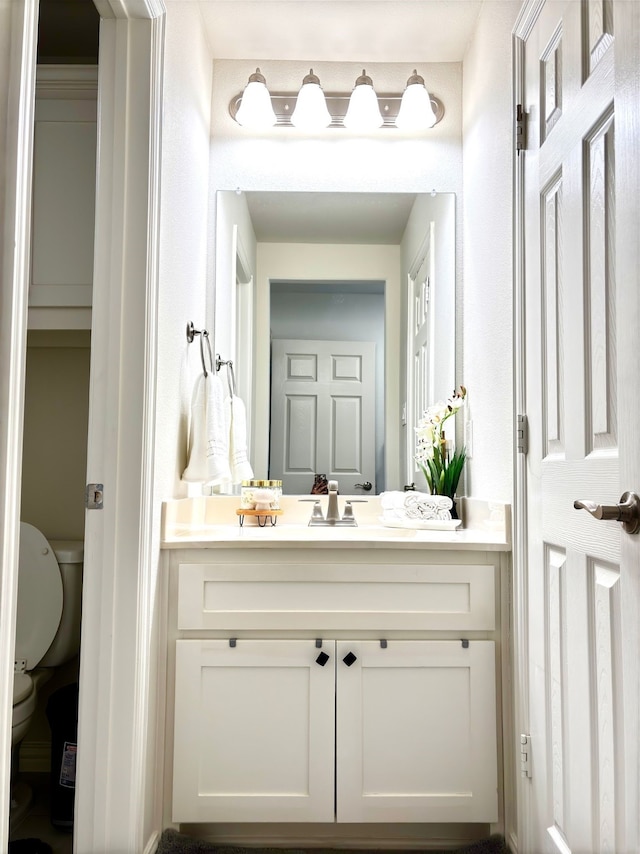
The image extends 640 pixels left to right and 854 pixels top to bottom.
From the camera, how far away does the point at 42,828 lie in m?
1.85

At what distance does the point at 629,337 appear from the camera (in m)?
A: 1.03

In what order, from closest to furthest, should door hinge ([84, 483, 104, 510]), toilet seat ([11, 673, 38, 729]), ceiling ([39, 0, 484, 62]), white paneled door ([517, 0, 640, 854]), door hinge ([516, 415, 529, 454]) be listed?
1. white paneled door ([517, 0, 640, 854])
2. door hinge ([84, 483, 104, 510])
3. door hinge ([516, 415, 529, 454])
4. toilet seat ([11, 673, 38, 729])
5. ceiling ([39, 0, 484, 62])

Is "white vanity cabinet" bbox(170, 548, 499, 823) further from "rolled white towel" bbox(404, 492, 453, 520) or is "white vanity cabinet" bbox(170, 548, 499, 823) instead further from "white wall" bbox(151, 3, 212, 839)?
"rolled white towel" bbox(404, 492, 453, 520)

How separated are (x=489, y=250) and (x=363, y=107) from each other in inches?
30.8

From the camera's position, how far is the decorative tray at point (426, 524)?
2102mm

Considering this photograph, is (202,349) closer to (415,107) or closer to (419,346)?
(419,346)

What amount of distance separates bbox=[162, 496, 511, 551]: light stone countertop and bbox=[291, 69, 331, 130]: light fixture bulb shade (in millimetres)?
1334

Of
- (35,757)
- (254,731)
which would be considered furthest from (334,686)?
(35,757)

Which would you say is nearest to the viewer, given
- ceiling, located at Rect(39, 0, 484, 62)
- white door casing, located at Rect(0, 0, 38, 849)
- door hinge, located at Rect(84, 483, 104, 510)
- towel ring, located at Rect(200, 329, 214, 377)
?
white door casing, located at Rect(0, 0, 38, 849)

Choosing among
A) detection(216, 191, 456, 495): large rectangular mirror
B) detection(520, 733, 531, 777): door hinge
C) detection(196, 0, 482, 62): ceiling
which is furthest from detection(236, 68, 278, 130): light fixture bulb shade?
detection(520, 733, 531, 777): door hinge

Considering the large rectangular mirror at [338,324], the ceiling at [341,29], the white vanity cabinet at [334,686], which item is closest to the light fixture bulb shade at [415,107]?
the ceiling at [341,29]

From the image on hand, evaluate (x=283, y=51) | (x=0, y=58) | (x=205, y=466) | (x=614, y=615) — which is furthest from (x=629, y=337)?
(x=283, y=51)

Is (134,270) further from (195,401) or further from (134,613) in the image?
(134,613)

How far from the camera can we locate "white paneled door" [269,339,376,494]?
2.38m
